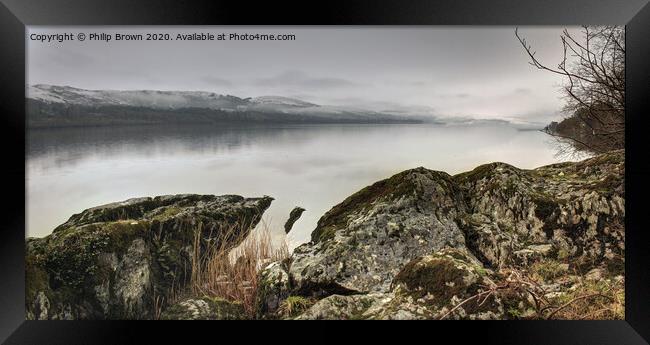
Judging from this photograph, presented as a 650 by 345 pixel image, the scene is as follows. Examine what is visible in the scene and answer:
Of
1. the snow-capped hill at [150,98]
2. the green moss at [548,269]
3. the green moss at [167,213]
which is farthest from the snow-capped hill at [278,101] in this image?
the green moss at [548,269]

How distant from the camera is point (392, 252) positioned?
296 centimetres

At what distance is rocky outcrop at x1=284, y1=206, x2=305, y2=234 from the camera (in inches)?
121

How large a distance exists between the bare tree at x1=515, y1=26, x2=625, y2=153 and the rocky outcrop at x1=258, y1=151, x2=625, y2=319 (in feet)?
0.60

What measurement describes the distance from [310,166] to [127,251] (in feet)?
4.94

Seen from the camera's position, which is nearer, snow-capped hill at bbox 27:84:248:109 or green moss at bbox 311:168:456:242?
snow-capped hill at bbox 27:84:248:109

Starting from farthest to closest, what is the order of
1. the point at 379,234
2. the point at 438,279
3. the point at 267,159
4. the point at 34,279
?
the point at 267,159 < the point at 379,234 < the point at 34,279 < the point at 438,279

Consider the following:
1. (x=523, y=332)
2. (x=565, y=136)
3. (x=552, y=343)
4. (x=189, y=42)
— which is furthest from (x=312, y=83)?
(x=552, y=343)

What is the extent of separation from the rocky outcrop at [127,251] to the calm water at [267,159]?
0.10 metres

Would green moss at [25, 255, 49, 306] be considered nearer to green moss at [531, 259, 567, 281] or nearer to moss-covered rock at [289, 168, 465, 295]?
moss-covered rock at [289, 168, 465, 295]

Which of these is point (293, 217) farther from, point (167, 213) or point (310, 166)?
point (167, 213)

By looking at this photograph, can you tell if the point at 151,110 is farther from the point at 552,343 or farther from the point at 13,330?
the point at 552,343

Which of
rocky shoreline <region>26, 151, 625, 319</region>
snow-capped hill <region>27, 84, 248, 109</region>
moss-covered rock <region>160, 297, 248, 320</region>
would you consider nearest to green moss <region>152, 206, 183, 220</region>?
rocky shoreline <region>26, 151, 625, 319</region>

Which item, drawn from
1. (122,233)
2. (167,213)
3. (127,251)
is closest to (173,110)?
(167,213)
